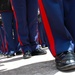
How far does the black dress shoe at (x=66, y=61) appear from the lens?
5.29 ft

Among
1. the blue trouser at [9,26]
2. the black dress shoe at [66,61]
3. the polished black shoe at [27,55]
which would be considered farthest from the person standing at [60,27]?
the blue trouser at [9,26]

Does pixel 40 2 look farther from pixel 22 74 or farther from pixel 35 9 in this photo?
pixel 35 9

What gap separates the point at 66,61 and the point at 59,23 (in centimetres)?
25

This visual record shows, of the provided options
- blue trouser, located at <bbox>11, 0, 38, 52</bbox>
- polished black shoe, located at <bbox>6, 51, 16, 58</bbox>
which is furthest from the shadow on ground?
polished black shoe, located at <bbox>6, 51, 16, 58</bbox>

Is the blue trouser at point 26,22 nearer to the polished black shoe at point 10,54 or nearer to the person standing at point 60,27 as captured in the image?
the polished black shoe at point 10,54

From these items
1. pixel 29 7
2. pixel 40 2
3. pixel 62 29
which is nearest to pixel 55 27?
pixel 62 29

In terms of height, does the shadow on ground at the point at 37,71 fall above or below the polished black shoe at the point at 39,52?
above

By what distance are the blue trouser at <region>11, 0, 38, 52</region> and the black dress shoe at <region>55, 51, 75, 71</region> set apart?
111 centimetres

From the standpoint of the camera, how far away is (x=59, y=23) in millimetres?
1713

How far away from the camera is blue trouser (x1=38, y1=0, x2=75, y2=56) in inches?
67.2

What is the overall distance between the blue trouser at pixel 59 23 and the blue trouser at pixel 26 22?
1017 millimetres

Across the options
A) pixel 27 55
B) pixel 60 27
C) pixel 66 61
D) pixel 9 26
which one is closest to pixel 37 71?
pixel 66 61

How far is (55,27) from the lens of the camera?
174 centimetres

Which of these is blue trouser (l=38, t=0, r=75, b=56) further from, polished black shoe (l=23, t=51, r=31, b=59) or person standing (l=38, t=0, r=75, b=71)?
polished black shoe (l=23, t=51, r=31, b=59)
